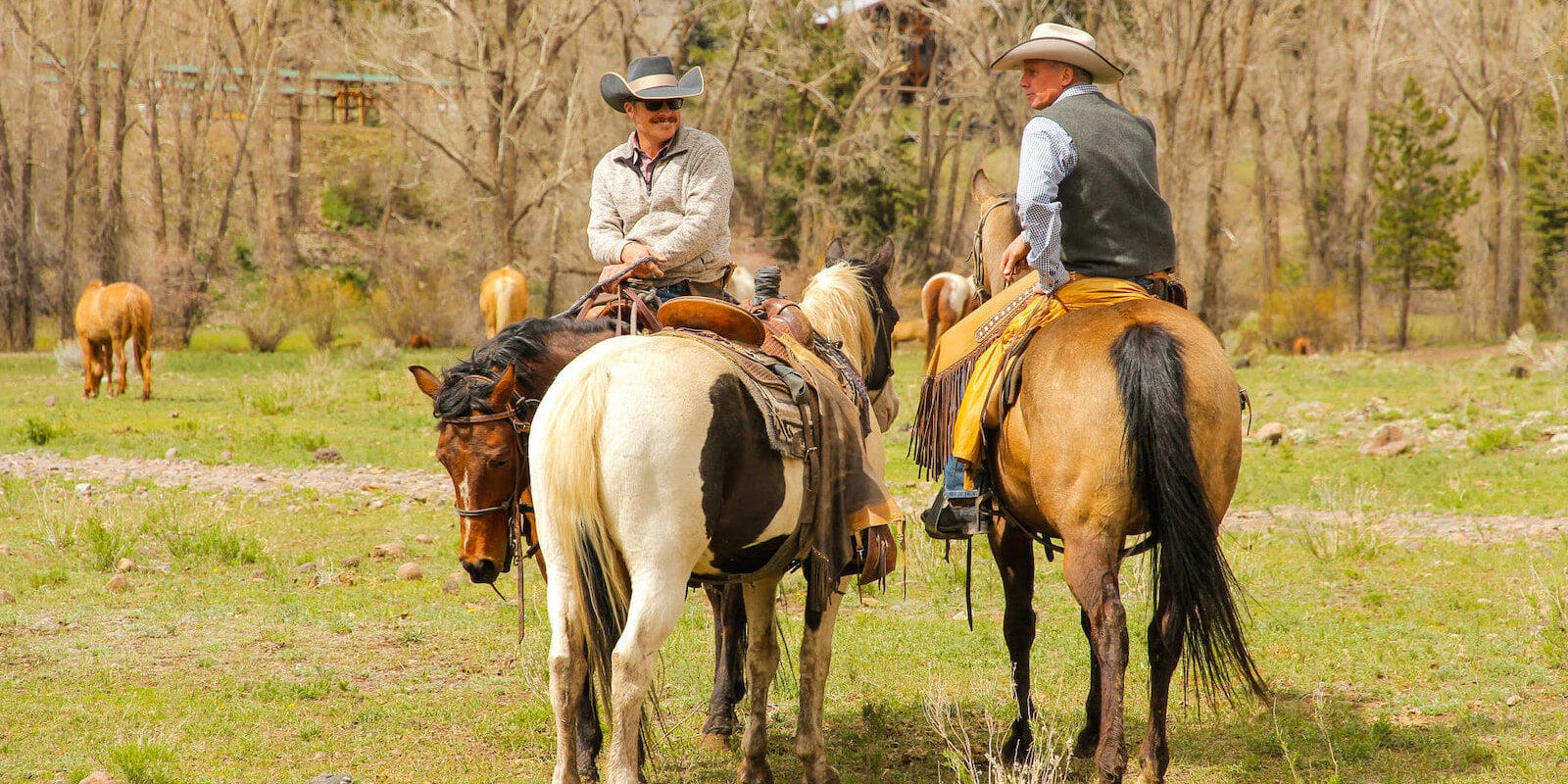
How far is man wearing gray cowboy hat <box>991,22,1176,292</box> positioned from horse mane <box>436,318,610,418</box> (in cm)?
169

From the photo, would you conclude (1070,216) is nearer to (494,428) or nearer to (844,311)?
(844,311)

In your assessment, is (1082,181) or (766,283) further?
(766,283)

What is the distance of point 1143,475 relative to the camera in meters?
3.82

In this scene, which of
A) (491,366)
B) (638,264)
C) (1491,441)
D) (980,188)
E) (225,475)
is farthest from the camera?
(1491,441)

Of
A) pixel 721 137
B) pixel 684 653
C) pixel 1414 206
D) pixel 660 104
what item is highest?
pixel 721 137

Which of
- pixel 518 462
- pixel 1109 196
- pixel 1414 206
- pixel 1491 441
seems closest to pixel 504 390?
pixel 518 462

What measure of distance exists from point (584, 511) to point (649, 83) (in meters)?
2.15

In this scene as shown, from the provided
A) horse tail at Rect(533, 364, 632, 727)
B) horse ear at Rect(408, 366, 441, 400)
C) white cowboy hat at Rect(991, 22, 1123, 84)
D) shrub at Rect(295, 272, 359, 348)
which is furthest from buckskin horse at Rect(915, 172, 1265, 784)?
shrub at Rect(295, 272, 359, 348)

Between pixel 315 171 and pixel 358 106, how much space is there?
3989 mm

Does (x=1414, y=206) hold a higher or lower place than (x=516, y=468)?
higher

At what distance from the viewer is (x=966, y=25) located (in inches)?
1330

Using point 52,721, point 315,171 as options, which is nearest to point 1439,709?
point 52,721

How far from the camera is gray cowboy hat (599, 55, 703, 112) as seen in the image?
196 inches

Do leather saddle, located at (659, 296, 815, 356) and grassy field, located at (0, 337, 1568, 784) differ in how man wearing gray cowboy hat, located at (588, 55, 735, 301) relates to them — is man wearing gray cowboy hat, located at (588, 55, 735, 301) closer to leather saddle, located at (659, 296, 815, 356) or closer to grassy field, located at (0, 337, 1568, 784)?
leather saddle, located at (659, 296, 815, 356)
